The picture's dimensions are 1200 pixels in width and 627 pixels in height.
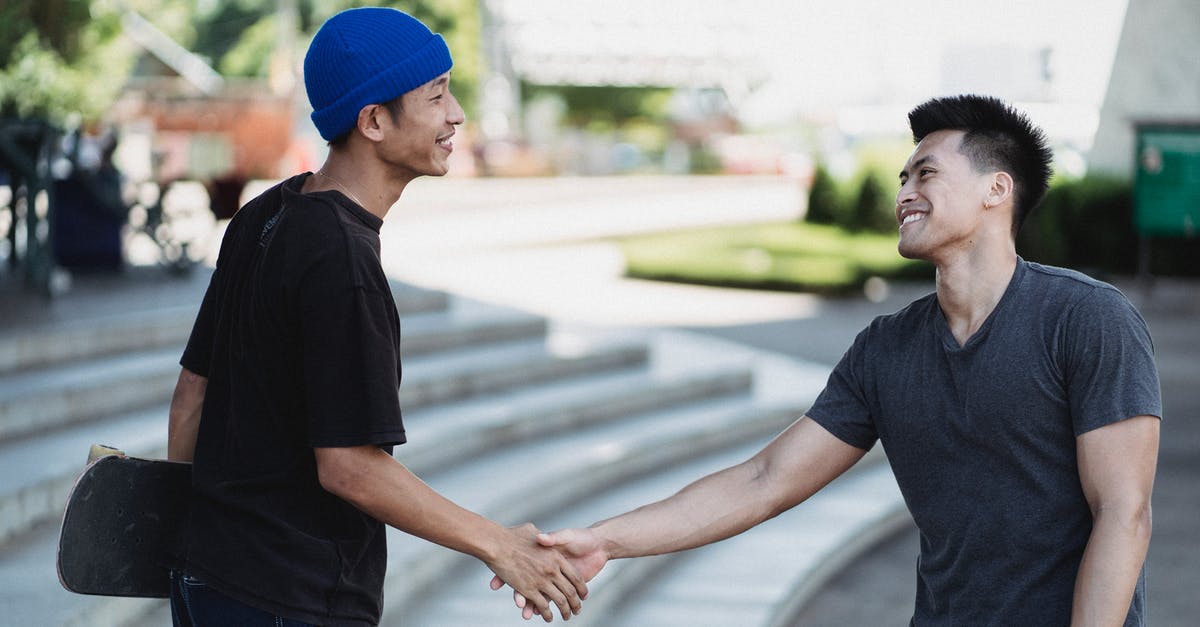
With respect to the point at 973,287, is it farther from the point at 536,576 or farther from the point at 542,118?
the point at 542,118

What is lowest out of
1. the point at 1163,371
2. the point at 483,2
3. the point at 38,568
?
the point at 1163,371

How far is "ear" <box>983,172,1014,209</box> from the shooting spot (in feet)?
8.93

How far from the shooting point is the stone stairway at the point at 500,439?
514 centimetres

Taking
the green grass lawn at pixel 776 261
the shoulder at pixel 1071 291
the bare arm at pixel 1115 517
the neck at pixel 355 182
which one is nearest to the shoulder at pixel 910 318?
the shoulder at pixel 1071 291

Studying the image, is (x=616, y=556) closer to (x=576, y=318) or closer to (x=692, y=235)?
(x=576, y=318)

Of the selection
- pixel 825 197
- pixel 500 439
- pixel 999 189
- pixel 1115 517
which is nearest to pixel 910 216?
pixel 999 189

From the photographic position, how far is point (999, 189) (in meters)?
2.73

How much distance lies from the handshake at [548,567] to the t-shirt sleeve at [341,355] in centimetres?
60

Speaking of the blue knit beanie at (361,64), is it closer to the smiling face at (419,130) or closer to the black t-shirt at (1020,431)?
the smiling face at (419,130)

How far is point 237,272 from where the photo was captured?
7.98ft

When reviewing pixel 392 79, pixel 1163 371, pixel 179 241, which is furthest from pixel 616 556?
pixel 1163 371

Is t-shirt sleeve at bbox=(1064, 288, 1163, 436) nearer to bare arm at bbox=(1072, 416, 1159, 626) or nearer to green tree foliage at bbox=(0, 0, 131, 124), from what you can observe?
bare arm at bbox=(1072, 416, 1159, 626)

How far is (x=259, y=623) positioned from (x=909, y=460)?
1.25 metres

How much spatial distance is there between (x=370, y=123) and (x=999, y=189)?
121 centimetres
